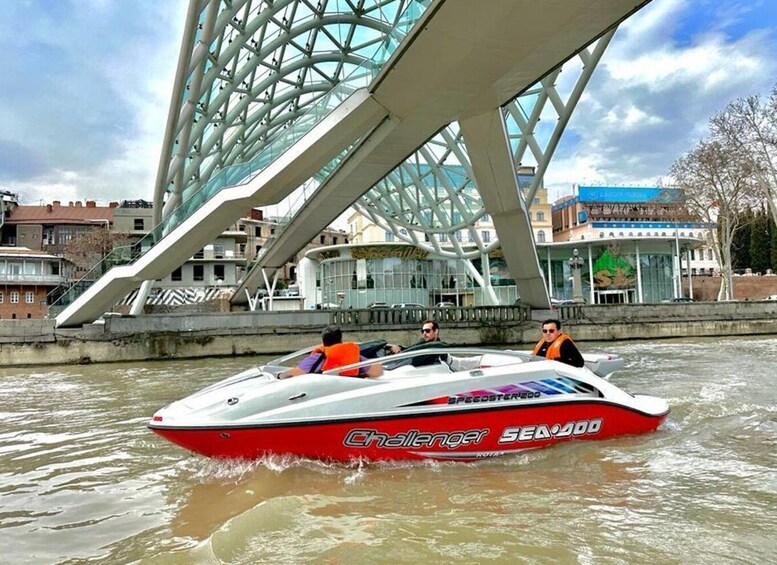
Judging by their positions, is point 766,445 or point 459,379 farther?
point 766,445

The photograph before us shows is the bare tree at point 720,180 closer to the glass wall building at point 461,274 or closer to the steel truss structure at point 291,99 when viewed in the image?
the glass wall building at point 461,274

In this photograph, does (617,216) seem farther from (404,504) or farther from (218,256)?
(404,504)

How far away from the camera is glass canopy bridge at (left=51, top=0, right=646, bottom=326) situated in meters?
12.4

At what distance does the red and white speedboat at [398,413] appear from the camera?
17.5 feet

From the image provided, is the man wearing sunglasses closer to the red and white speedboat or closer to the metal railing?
the red and white speedboat

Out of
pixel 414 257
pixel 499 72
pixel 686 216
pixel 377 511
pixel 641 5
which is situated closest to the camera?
pixel 377 511

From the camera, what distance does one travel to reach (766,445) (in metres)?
6.25

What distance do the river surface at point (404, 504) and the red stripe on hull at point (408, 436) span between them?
141 millimetres

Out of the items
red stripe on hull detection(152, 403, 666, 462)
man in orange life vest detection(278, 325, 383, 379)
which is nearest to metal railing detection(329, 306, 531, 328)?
man in orange life vest detection(278, 325, 383, 379)

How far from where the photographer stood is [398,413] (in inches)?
214

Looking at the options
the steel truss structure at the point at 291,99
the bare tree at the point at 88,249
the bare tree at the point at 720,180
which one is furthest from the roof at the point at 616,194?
the bare tree at the point at 88,249

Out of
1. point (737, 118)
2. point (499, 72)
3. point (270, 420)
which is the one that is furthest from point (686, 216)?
point (270, 420)

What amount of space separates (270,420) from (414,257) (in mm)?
39360

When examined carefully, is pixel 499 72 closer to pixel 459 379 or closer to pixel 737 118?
pixel 459 379
